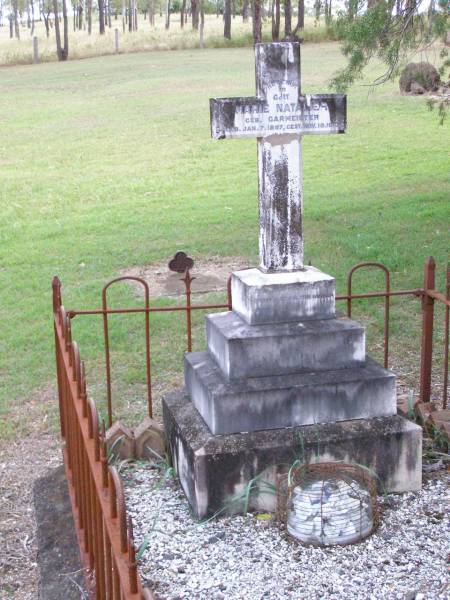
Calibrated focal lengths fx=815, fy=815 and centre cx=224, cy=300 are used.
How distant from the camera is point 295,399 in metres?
4.17

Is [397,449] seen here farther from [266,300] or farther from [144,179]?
[144,179]

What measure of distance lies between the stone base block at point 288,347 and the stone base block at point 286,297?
50 mm

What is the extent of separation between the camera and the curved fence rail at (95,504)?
243 centimetres

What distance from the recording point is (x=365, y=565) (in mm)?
3623

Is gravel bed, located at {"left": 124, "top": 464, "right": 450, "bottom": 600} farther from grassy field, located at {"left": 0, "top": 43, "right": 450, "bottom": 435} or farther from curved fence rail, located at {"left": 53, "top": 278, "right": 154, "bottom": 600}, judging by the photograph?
grassy field, located at {"left": 0, "top": 43, "right": 450, "bottom": 435}

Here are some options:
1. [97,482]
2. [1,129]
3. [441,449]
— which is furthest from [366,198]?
[1,129]

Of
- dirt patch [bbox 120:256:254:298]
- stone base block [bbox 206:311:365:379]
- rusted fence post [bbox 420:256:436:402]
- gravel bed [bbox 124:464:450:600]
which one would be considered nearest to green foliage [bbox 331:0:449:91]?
dirt patch [bbox 120:256:254:298]

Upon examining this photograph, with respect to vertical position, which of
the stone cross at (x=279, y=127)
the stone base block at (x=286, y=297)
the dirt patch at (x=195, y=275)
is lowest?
the dirt patch at (x=195, y=275)

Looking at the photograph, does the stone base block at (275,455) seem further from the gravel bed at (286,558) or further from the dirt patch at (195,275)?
the dirt patch at (195,275)

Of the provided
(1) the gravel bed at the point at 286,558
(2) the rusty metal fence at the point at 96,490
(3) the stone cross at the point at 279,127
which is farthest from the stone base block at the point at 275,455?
(3) the stone cross at the point at 279,127

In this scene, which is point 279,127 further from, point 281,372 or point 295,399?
point 295,399

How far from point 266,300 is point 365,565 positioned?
142 cm

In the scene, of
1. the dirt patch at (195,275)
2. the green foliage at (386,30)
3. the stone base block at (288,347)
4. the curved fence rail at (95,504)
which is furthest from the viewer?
the dirt patch at (195,275)

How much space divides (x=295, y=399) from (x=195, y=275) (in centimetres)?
488
